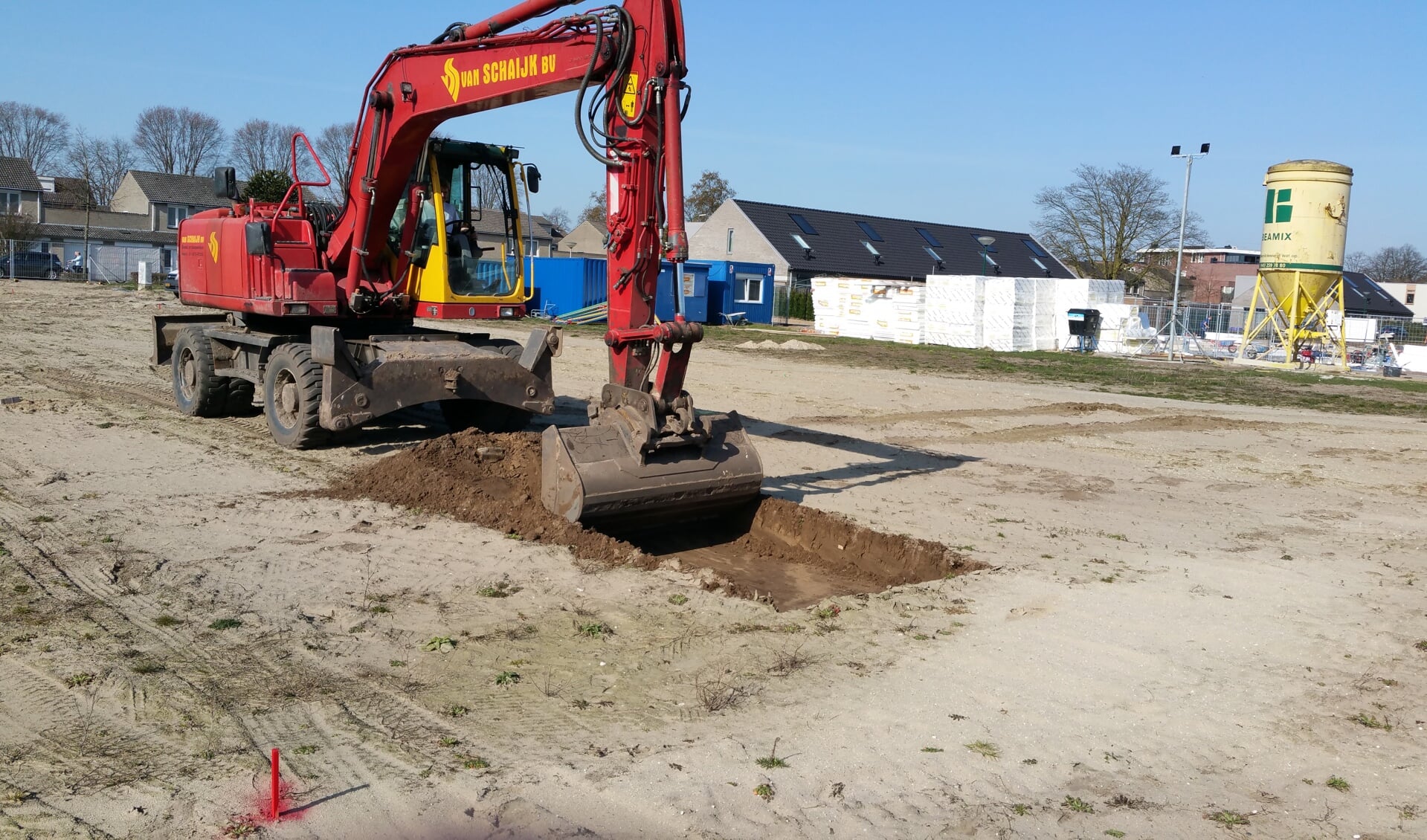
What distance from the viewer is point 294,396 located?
36.5ft

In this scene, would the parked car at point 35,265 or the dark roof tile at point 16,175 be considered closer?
the parked car at point 35,265

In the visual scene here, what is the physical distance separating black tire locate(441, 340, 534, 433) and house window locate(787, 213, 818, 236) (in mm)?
38460

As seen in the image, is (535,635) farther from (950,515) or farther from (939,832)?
(950,515)

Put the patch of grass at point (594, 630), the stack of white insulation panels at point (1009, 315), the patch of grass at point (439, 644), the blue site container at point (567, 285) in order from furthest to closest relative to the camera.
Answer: the blue site container at point (567, 285), the stack of white insulation panels at point (1009, 315), the patch of grass at point (594, 630), the patch of grass at point (439, 644)

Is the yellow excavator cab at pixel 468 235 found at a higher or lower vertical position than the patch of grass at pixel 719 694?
higher

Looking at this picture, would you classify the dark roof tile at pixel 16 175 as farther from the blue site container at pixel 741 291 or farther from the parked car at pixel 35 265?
the blue site container at pixel 741 291

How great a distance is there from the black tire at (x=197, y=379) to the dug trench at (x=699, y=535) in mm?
4339

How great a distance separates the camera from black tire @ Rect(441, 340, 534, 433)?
12.0 m

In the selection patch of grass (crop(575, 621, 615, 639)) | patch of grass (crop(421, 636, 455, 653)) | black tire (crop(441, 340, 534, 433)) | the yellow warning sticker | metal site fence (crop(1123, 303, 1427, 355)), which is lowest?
patch of grass (crop(421, 636, 455, 653))

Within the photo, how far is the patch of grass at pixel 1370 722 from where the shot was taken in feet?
17.0

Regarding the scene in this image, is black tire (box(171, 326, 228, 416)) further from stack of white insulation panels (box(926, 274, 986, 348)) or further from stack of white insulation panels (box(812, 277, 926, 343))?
stack of white insulation panels (box(812, 277, 926, 343))

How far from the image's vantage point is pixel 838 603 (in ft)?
22.4

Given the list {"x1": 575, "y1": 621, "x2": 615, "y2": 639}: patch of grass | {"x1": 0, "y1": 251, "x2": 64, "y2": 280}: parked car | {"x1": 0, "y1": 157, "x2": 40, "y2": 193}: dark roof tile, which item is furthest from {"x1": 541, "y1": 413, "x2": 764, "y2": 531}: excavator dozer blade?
{"x1": 0, "y1": 157, "x2": 40, "y2": 193}: dark roof tile

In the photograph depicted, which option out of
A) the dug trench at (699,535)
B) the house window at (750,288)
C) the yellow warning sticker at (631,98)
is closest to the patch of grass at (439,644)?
the dug trench at (699,535)
